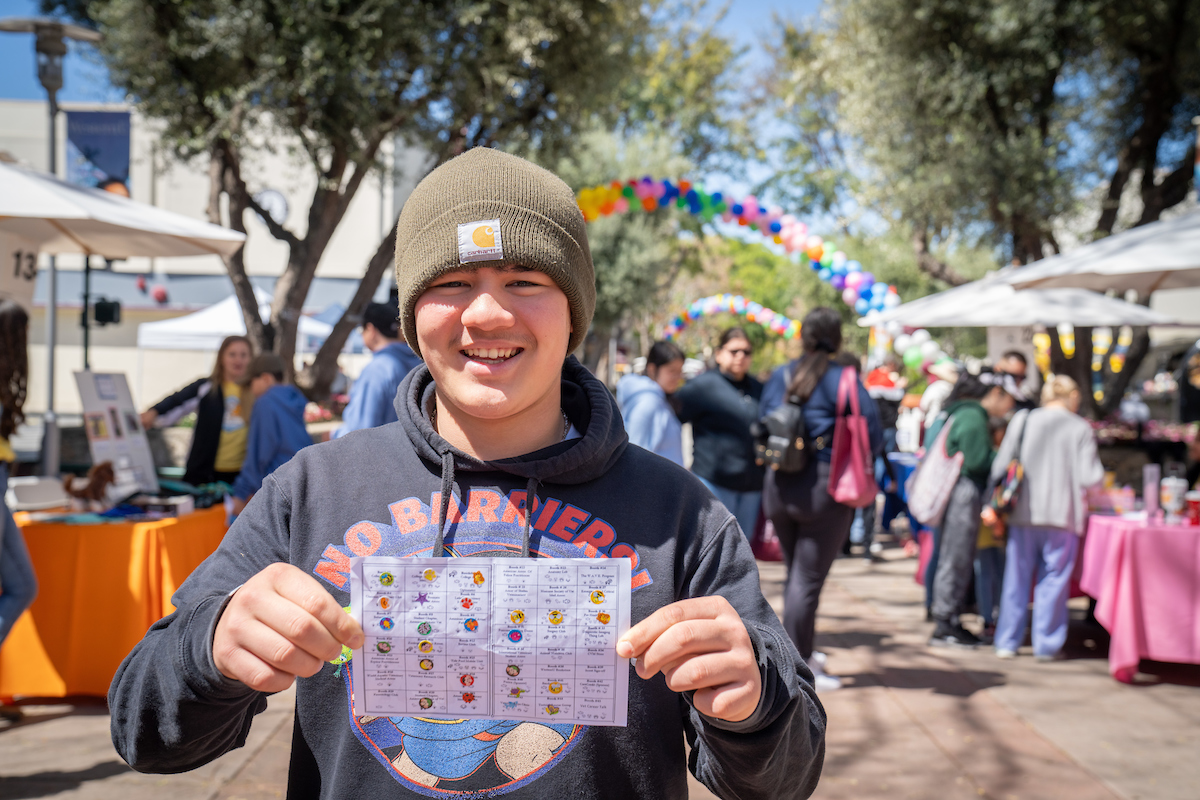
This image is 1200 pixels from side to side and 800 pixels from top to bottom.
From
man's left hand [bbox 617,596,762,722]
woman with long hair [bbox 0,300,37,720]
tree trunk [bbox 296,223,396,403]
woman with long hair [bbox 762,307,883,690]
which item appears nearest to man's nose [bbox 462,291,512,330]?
man's left hand [bbox 617,596,762,722]

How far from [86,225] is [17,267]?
2.99ft

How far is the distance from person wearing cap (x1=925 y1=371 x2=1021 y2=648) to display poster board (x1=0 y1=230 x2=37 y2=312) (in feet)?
20.7

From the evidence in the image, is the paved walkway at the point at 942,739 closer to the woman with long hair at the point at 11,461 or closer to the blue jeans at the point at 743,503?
the woman with long hair at the point at 11,461

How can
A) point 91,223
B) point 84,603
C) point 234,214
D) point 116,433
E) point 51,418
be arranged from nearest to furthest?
point 84,603
point 91,223
point 116,433
point 51,418
point 234,214

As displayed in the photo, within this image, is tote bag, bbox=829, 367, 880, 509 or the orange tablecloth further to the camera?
tote bag, bbox=829, 367, 880, 509

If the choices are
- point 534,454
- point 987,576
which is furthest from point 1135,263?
point 534,454

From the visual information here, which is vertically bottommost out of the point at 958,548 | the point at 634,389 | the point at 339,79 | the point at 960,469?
the point at 958,548

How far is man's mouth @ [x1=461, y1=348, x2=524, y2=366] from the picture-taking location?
1360mm

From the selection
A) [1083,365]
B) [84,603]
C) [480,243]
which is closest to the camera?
[480,243]

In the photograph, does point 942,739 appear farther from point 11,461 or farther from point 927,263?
point 927,263

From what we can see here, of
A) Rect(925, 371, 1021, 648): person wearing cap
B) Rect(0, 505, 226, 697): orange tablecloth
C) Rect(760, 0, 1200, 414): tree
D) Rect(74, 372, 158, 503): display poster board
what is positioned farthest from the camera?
Rect(760, 0, 1200, 414): tree

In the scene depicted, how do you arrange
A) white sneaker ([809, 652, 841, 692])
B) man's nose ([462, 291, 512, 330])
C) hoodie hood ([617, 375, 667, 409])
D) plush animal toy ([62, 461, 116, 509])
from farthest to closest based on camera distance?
1. hoodie hood ([617, 375, 667, 409])
2. white sneaker ([809, 652, 841, 692])
3. plush animal toy ([62, 461, 116, 509])
4. man's nose ([462, 291, 512, 330])

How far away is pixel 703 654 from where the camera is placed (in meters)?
1.13

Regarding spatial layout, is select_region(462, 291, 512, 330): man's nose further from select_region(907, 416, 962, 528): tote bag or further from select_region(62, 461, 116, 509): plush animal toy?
select_region(907, 416, 962, 528): tote bag
